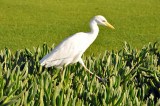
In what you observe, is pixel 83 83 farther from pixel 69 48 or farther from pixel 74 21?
pixel 74 21

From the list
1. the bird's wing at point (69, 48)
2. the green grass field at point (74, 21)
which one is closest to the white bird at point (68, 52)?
the bird's wing at point (69, 48)

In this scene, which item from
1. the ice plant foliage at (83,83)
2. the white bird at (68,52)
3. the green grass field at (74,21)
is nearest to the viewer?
the ice plant foliage at (83,83)

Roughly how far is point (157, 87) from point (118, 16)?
800 centimetres

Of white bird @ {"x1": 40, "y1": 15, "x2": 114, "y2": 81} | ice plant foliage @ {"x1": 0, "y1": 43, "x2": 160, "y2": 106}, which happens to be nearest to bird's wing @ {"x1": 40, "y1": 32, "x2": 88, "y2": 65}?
white bird @ {"x1": 40, "y1": 15, "x2": 114, "y2": 81}

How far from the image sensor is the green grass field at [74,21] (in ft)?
26.5

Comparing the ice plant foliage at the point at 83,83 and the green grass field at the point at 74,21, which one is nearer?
the ice plant foliage at the point at 83,83

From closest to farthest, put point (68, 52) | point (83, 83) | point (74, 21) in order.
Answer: point (83, 83), point (68, 52), point (74, 21)

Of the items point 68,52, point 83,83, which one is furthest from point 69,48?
point 83,83

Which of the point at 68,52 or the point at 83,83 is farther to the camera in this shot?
the point at 68,52

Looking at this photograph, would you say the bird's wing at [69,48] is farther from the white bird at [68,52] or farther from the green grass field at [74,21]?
the green grass field at [74,21]

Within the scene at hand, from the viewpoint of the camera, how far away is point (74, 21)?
10.6m

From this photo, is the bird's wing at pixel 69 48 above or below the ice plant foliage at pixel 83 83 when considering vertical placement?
above

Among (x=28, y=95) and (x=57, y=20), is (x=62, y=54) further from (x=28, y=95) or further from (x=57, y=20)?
(x=57, y=20)

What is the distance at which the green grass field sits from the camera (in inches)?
317
